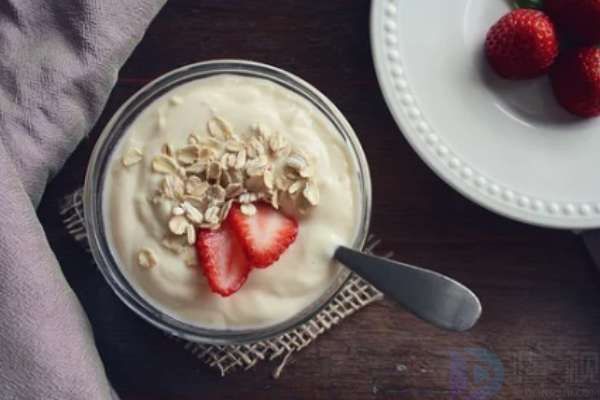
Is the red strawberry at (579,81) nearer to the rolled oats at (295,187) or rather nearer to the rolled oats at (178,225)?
the rolled oats at (295,187)

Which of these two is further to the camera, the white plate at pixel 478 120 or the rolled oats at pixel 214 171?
the white plate at pixel 478 120

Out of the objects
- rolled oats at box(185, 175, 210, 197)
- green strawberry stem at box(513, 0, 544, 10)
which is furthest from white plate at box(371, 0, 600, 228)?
rolled oats at box(185, 175, 210, 197)

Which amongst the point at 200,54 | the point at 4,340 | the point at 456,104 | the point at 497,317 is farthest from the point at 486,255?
the point at 4,340

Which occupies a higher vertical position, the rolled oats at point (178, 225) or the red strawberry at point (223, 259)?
the rolled oats at point (178, 225)

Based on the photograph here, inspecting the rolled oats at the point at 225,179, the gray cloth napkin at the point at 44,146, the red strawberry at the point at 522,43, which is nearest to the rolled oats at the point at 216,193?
the rolled oats at the point at 225,179

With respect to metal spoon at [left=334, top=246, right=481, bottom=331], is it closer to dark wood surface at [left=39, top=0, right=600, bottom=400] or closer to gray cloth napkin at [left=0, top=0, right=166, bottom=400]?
dark wood surface at [left=39, top=0, right=600, bottom=400]

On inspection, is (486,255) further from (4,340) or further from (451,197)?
(4,340)
